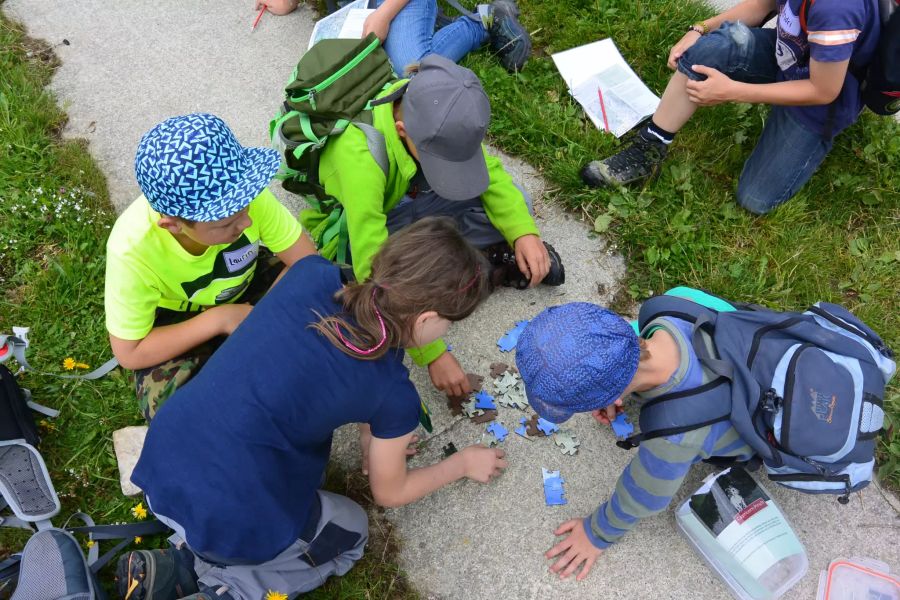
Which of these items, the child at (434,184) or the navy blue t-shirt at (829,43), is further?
the navy blue t-shirt at (829,43)

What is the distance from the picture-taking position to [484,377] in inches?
123

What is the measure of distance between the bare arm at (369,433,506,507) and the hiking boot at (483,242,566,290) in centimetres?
94

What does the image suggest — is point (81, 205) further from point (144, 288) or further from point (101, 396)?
point (144, 288)

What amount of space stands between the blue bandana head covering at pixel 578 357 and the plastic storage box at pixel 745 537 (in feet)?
2.99

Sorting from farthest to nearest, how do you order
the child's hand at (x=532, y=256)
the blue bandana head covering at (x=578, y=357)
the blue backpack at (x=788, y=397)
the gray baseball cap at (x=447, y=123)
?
the child's hand at (x=532, y=256) < the gray baseball cap at (x=447, y=123) < the blue backpack at (x=788, y=397) < the blue bandana head covering at (x=578, y=357)

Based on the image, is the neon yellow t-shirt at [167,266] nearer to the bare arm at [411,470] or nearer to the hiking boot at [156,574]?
the hiking boot at [156,574]

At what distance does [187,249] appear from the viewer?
2.44 meters

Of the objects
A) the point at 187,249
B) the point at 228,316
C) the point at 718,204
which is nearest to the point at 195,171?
the point at 187,249

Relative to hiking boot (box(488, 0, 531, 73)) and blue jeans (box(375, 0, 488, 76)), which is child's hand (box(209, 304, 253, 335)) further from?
hiking boot (box(488, 0, 531, 73))

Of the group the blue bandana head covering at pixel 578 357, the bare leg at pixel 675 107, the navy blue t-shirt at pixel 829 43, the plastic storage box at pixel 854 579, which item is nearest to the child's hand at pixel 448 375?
the blue bandana head covering at pixel 578 357

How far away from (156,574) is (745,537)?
2340 mm

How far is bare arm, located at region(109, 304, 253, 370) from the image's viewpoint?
8.37ft

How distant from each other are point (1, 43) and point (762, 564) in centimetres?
548

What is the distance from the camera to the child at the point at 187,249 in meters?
2.06
